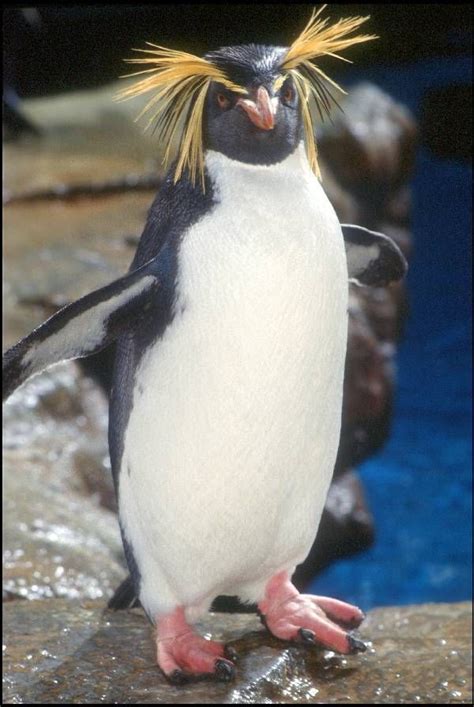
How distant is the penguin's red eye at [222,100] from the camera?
3.03 ft

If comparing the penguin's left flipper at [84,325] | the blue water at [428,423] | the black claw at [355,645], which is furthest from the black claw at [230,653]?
the blue water at [428,423]

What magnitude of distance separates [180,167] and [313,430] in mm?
268

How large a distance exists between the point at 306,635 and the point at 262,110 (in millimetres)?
505

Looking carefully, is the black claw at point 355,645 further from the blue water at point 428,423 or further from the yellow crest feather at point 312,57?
the blue water at point 428,423

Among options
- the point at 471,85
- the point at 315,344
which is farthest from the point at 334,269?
the point at 471,85

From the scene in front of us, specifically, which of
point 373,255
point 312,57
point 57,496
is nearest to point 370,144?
point 57,496

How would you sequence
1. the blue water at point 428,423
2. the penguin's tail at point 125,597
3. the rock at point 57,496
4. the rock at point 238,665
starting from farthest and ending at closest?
the blue water at point 428,423
the rock at point 57,496
the penguin's tail at point 125,597
the rock at point 238,665

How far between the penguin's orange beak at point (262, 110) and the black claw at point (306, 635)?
19.2 inches

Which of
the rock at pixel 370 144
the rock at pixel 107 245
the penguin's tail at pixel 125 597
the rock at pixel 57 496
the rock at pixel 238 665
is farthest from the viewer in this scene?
the rock at pixel 370 144

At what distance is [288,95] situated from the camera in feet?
3.07

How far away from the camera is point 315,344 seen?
98 cm

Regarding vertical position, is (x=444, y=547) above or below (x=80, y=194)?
below

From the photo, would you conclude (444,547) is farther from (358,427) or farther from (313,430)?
(313,430)

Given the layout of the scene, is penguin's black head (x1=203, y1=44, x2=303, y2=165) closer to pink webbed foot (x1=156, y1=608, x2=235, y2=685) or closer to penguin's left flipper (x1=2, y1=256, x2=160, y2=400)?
Answer: penguin's left flipper (x1=2, y1=256, x2=160, y2=400)
